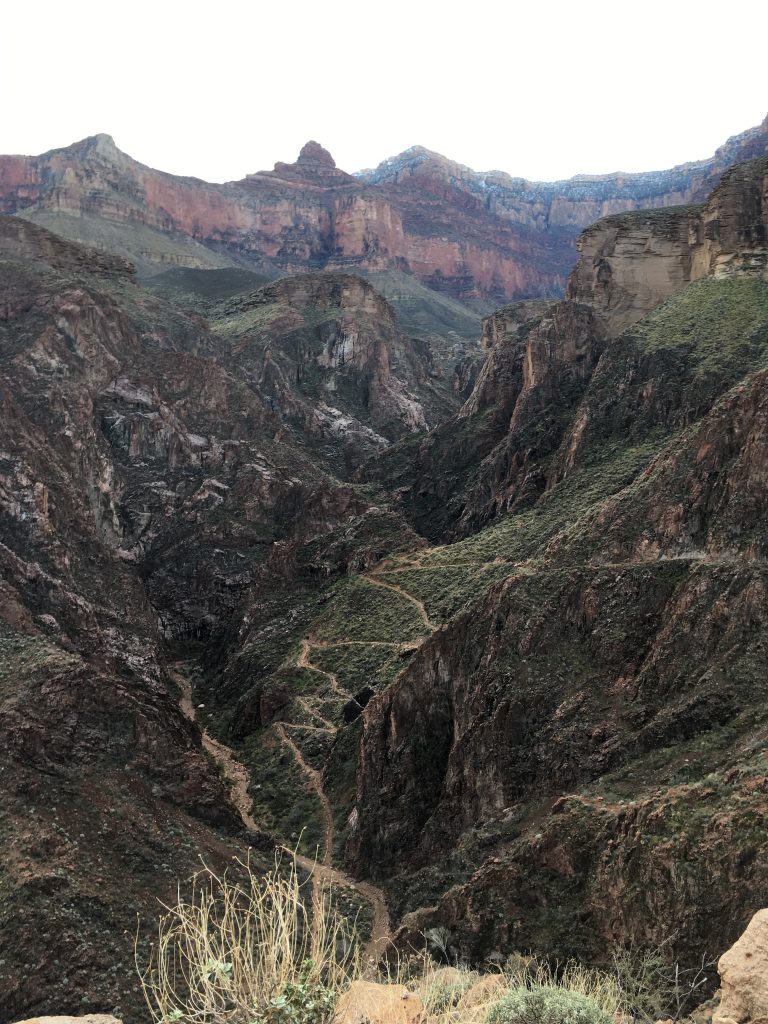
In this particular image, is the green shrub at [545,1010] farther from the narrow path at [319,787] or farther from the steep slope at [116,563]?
the narrow path at [319,787]

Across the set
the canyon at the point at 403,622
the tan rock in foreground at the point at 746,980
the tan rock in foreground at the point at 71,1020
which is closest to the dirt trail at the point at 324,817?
the canyon at the point at 403,622

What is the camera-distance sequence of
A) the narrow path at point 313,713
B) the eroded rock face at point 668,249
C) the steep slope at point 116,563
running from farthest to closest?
the eroded rock face at point 668,249 < the narrow path at point 313,713 < the steep slope at point 116,563

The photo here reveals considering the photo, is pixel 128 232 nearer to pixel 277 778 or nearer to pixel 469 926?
pixel 277 778

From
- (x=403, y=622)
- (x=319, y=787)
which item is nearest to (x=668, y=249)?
(x=403, y=622)

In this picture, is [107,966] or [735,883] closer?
[735,883]

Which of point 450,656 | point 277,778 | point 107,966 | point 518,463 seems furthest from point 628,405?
point 107,966

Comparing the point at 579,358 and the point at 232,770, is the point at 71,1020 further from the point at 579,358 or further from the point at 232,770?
the point at 579,358

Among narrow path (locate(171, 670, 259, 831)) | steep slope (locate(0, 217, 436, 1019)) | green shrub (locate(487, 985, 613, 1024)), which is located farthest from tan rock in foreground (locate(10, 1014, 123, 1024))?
narrow path (locate(171, 670, 259, 831))
